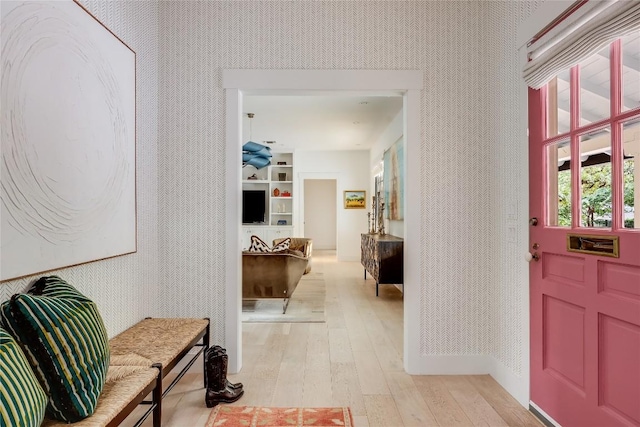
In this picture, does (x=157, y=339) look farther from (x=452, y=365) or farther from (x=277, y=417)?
(x=452, y=365)

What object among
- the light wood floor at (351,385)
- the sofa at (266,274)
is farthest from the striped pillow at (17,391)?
the sofa at (266,274)

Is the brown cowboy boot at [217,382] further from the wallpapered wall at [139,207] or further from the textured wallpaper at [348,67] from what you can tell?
the wallpapered wall at [139,207]

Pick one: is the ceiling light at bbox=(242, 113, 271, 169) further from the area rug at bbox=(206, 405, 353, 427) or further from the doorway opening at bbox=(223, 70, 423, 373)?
the area rug at bbox=(206, 405, 353, 427)

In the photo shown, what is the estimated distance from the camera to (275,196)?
359 inches

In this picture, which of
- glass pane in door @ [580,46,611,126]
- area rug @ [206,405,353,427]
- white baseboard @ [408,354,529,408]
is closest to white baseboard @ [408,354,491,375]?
white baseboard @ [408,354,529,408]

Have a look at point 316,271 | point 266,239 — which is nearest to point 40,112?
point 316,271

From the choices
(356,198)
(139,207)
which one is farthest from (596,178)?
(356,198)

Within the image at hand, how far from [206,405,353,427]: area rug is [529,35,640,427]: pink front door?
1198 mm

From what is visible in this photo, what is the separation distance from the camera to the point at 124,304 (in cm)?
227

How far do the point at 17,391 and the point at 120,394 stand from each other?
1.39ft

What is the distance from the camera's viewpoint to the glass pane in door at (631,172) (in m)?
1.51

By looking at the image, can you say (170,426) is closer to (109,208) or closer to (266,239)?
(109,208)

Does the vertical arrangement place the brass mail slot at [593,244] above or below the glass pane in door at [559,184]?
below

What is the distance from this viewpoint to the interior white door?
12484 millimetres
